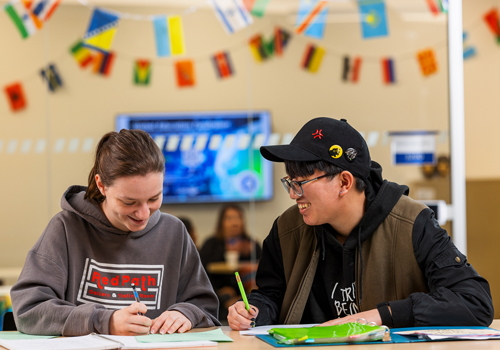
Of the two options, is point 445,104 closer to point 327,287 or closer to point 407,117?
point 407,117

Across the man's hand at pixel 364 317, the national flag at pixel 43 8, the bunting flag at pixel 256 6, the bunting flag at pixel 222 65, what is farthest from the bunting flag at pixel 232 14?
the man's hand at pixel 364 317

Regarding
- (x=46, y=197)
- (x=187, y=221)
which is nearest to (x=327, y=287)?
(x=187, y=221)

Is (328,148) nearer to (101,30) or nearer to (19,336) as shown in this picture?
(19,336)

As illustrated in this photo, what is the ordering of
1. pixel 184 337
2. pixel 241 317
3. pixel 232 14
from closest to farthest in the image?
pixel 184 337 < pixel 241 317 < pixel 232 14

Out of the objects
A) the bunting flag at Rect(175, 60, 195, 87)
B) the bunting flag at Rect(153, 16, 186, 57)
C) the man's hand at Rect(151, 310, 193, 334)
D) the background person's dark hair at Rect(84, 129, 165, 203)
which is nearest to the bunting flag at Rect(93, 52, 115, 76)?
the bunting flag at Rect(153, 16, 186, 57)

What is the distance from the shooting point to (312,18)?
10.5 ft

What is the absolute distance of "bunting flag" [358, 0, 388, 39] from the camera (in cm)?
321

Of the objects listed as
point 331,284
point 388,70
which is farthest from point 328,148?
point 388,70

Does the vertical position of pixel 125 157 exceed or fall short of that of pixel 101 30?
it falls short

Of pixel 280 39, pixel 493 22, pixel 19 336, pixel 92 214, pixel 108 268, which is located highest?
pixel 493 22

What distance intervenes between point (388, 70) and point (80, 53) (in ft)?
6.17

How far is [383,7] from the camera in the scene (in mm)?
3219

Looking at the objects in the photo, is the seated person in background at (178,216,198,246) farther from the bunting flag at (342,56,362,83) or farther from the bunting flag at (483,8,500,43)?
the bunting flag at (483,8,500,43)

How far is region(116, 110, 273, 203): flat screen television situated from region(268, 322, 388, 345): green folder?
6.13ft
